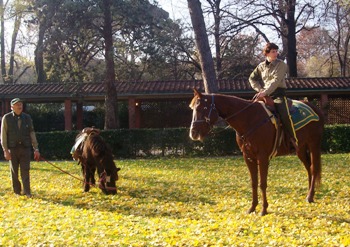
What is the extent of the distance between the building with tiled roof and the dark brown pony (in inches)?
507

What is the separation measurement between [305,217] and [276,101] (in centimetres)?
198

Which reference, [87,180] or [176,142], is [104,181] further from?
[176,142]

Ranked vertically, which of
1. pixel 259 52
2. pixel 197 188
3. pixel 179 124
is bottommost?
pixel 197 188

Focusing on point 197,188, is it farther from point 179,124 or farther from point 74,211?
point 179,124

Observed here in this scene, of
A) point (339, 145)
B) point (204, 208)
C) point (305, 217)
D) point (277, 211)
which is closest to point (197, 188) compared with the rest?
point (204, 208)

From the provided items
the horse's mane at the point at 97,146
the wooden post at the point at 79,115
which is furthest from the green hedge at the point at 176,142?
the horse's mane at the point at 97,146

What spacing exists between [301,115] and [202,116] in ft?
7.11

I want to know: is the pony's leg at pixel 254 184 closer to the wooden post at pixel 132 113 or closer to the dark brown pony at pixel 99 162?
the dark brown pony at pixel 99 162

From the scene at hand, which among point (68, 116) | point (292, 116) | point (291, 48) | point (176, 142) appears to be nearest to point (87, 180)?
point (292, 116)

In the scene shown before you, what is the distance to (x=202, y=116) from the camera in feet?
21.9

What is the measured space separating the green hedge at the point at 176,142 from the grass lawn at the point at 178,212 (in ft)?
20.5

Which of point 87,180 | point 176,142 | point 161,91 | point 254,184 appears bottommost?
point 87,180

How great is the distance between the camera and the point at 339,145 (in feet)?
66.0

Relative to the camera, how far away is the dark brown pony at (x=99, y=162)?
9.38m
